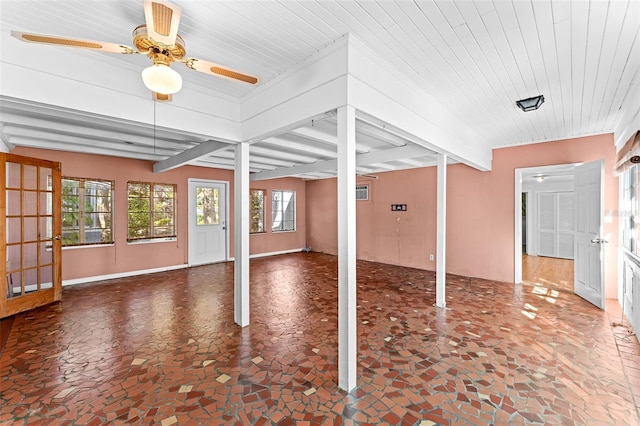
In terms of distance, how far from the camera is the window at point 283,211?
8500mm

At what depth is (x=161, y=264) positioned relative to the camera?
618cm

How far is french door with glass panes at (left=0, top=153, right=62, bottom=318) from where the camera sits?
11.8ft

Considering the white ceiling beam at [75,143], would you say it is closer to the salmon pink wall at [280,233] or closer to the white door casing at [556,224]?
the salmon pink wall at [280,233]

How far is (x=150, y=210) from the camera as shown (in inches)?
238

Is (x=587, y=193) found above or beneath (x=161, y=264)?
above

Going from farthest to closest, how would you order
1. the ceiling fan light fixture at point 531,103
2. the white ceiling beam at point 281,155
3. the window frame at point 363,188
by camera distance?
the window frame at point 363,188, the white ceiling beam at point 281,155, the ceiling fan light fixture at point 531,103

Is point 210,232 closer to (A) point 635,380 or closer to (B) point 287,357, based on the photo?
(B) point 287,357

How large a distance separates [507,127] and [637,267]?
2.27 m

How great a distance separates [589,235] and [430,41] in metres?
4.09

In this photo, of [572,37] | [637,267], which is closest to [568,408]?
[637,267]

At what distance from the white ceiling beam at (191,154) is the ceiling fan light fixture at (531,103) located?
3.39 meters

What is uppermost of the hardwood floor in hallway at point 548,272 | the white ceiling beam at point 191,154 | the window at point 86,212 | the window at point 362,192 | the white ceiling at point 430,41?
the white ceiling at point 430,41

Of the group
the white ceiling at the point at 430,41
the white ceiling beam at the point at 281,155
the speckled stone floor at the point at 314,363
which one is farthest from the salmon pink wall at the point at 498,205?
the white ceiling beam at the point at 281,155

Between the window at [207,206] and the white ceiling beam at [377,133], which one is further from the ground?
the white ceiling beam at [377,133]
